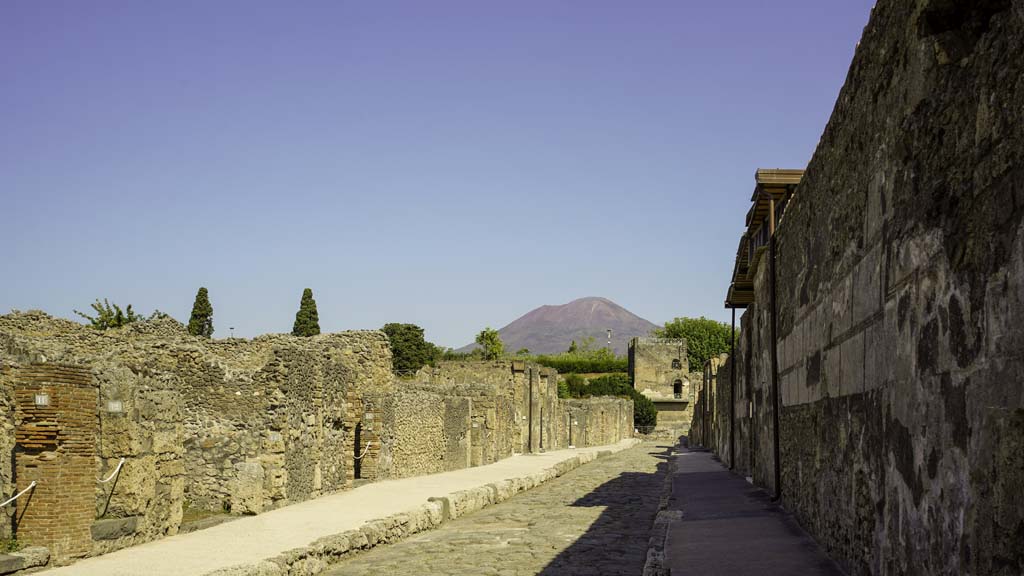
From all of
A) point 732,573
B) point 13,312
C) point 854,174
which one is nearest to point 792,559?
point 732,573

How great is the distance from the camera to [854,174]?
534 cm

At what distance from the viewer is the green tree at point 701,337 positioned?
88.9 metres

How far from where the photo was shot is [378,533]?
1009 centimetres

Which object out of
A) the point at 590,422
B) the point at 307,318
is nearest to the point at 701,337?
the point at 307,318

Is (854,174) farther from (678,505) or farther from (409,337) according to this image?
(409,337)

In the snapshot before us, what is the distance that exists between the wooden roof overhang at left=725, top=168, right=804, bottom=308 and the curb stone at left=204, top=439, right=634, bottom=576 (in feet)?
17.3

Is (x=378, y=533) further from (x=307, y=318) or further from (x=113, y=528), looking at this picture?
(x=307, y=318)

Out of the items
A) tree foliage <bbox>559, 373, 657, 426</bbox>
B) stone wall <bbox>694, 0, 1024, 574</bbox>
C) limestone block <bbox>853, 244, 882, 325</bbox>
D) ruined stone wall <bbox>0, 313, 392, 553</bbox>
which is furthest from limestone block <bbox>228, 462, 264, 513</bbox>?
tree foliage <bbox>559, 373, 657, 426</bbox>

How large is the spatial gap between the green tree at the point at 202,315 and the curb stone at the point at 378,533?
124ft

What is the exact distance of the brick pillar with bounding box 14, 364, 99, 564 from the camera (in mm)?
7863

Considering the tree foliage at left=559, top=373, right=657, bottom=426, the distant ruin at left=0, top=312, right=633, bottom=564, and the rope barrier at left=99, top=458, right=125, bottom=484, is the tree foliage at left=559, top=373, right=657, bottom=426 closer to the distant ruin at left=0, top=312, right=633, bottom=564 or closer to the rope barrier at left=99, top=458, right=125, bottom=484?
the distant ruin at left=0, top=312, right=633, bottom=564

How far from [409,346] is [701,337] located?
30792 mm

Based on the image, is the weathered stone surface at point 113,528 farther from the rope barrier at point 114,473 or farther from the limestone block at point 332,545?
the limestone block at point 332,545

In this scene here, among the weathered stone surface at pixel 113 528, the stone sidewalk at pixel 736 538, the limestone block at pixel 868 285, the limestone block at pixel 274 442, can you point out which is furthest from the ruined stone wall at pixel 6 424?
the limestone block at pixel 868 285
